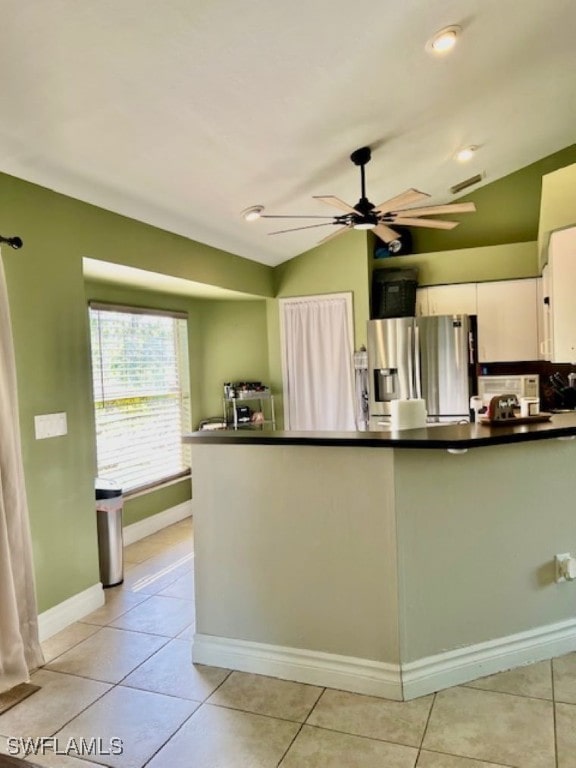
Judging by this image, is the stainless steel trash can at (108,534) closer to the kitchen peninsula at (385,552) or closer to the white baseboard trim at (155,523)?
the white baseboard trim at (155,523)

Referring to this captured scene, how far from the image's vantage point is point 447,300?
5082mm

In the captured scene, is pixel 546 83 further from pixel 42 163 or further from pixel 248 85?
pixel 42 163

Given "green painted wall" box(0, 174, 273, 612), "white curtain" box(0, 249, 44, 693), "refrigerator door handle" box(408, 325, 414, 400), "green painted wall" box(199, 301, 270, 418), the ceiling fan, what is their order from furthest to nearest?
"green painted wall" box(199, 301, 270, 418) < "refrigerator door handle" box(408, 325, 414, 400) < the ceiling fan < "green painted wall" box(0, 174, 273, 612) < "white curtain" box(0, 249, 44, 693)

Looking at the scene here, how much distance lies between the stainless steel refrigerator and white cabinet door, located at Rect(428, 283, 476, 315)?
136 mm

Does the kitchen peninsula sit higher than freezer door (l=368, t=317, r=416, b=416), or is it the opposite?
freezer door (l=368, t=317, r=416, b=416)

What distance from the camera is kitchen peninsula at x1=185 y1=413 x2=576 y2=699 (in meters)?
2.21

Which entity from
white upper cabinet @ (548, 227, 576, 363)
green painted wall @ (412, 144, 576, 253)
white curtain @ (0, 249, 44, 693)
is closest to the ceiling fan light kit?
green painted wall @ (412, 144, 576, 253)

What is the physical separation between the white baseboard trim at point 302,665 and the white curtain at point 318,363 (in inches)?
118

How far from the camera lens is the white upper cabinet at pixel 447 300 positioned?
5000mm

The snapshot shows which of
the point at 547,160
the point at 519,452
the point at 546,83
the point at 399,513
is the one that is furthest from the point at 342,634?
the point at 547,160

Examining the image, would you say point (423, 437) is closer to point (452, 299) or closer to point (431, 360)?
point (431, 360)

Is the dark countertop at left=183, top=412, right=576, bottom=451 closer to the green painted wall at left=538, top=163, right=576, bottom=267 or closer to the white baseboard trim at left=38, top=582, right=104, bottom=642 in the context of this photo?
the white baseboard trim at left=38, top=582, right=104, bottom=642

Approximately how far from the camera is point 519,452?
2389mm

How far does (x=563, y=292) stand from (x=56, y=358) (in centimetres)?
322
